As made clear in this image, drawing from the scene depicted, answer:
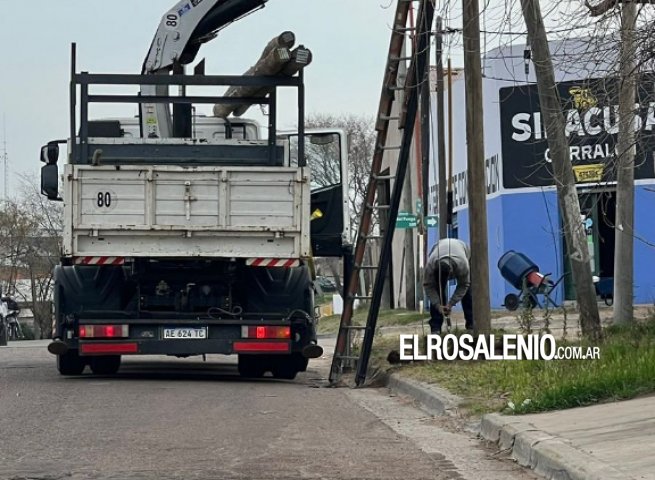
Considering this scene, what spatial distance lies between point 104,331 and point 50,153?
2748 millimetres

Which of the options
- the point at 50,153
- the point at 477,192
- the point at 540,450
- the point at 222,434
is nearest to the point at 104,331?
the point at 50,153

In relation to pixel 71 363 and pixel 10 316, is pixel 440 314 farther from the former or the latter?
pixel 10 316

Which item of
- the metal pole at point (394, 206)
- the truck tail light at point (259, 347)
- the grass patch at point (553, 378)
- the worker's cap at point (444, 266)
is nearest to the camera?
the grass patch at point (553, 378)

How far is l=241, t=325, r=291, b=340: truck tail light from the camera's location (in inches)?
584

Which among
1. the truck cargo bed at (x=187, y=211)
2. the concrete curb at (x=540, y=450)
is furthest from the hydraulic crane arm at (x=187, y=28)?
the concrete curb at (x=540, y=450)

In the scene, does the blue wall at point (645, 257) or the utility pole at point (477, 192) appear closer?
the utility pole at point (477, 192)

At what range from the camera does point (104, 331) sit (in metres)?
14.7

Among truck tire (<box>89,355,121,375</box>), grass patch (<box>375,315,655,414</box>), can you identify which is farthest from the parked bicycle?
grass patch (<box>375,315,655,414</box>)

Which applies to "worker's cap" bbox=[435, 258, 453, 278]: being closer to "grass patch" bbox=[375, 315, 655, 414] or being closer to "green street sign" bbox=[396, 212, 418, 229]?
"grass patch" bbox=[375, 315, 655, 414]

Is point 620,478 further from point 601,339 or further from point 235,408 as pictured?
point 601,339

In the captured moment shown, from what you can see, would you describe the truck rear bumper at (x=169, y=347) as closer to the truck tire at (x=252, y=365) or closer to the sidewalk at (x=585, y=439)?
the truck tire at (x=252, y=365)

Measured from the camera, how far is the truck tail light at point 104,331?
14.7 m

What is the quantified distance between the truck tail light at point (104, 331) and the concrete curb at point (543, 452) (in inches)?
243

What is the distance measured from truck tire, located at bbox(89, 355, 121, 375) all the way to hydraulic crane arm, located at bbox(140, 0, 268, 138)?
3132 mm
